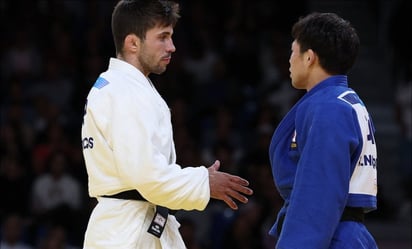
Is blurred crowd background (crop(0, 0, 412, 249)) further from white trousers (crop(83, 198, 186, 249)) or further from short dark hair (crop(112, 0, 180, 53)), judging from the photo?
short dark hair (crop(112, 0, 180, 53))

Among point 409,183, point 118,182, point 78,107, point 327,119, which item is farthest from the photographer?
point 78,107

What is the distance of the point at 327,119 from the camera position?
3.68 meters

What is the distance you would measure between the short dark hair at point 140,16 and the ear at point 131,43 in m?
0.01

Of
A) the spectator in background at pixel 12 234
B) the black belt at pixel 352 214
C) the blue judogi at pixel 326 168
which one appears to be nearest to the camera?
the blue judogi at pixel 326 168

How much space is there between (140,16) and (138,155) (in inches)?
25.3

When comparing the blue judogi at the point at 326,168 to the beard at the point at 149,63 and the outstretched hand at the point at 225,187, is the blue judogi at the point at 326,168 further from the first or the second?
the beard at the point at 149,63

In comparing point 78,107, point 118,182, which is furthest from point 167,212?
point 78,107

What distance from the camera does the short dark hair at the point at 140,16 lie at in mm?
4055

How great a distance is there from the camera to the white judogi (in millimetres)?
3852

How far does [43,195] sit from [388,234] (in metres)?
3.46

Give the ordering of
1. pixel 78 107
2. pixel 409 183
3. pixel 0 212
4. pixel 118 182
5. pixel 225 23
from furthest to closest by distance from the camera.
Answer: pixel 225 23, pixel 78 107, pixel 409 183, pixel 0 212, pixel 118 182

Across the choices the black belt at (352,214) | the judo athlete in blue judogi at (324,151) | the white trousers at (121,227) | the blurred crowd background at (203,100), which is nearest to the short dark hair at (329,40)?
the judo athlete in blue judogi at (324,151)

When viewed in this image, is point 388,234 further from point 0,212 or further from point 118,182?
point 118,182

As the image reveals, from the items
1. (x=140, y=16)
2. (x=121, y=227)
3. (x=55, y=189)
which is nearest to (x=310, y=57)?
(x=140, y=16)
